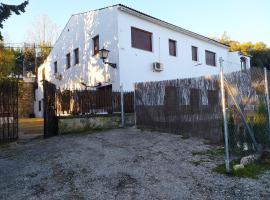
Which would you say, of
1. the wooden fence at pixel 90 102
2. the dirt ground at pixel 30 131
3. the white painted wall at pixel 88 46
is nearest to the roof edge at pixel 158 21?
the white painted wall at pixel 88 46

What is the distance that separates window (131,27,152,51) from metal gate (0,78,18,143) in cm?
848

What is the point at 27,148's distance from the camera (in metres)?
10.7

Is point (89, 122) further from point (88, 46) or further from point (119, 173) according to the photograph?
point (88, 46)

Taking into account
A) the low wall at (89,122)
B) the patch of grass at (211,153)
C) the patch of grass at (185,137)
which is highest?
the low wall at (89,122)

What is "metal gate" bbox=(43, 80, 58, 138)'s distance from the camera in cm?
1299

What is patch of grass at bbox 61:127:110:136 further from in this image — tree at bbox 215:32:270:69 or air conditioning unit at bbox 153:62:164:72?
tree at bbox 215:32:270:69

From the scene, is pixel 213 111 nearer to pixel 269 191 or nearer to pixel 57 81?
pixel 269 191

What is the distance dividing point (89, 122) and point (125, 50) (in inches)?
226

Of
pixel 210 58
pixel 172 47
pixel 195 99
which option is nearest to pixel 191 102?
pixel 195 99

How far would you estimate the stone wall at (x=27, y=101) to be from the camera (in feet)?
113

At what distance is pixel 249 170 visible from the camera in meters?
7.43

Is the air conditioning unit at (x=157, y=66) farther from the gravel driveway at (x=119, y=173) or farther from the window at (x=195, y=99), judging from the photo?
the gravel driveway at (x=119, y=173)

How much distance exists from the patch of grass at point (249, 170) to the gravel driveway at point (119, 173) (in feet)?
0.67

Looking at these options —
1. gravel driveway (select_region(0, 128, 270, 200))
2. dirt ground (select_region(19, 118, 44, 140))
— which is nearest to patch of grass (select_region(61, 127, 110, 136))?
dirt ground (select_region(19, 118, 44, 140))
